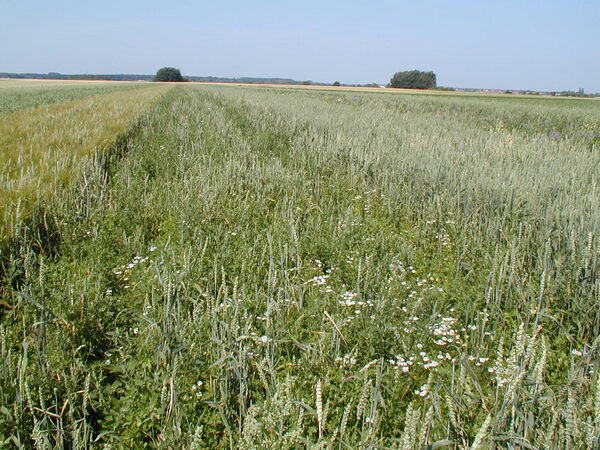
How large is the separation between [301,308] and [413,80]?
94.3 metres

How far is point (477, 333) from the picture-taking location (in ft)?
8.29

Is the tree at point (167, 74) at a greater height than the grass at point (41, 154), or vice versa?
the tree at point (167, 74)

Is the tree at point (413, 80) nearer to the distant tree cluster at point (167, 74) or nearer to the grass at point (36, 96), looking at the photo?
the distant tree cluster at point (167, 74)

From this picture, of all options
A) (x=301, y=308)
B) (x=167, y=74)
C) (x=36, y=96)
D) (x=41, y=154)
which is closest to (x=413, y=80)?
(x=167, y=74)

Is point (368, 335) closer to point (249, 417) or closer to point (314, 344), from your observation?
point (314, 344)

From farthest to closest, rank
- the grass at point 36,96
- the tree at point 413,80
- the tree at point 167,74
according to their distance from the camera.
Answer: the tree at point 167,74 → the tree at point 413,80 → the grass at point 36,96

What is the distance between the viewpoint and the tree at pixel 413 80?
88188 mm

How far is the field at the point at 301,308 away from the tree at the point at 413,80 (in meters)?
87.8

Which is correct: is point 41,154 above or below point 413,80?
below

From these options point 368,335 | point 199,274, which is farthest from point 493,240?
point 199,274

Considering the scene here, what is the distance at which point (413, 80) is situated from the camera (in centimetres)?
9019

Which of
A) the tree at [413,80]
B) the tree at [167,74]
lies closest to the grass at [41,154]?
the tree at [413,80]

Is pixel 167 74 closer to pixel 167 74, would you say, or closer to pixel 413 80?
pixel 167 74

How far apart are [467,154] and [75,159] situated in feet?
16.4
